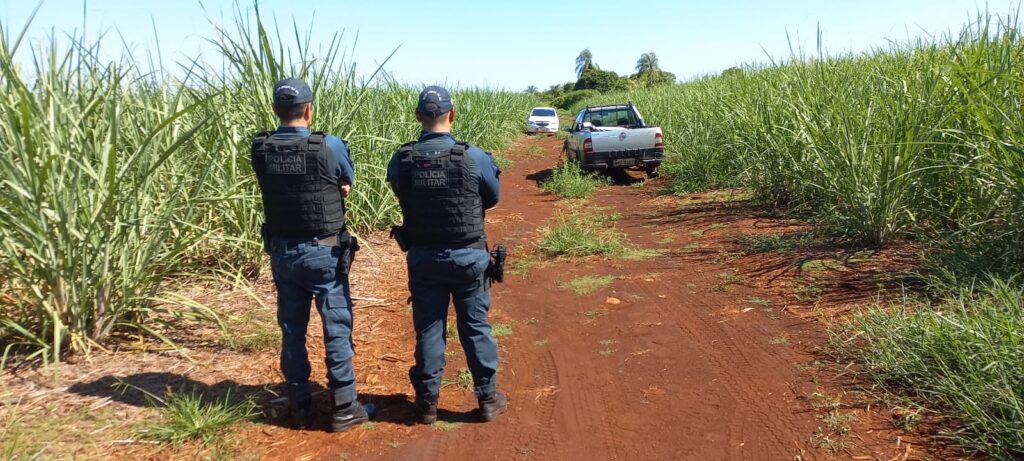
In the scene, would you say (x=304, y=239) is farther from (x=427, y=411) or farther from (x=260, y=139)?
(x=427, y=411)

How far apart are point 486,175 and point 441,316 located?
0.74 m

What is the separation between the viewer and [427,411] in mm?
3203

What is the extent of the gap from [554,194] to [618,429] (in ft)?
26.1

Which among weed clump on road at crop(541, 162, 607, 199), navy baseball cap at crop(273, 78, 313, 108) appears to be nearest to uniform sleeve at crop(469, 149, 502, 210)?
navy baseball cap at crop(273, 78, 313, 108)

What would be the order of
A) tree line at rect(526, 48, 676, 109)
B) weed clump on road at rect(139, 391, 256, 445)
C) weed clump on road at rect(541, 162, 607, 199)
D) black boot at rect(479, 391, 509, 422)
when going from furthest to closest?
tree line at rect(526, 48, 676, 109)
weed clump on road at rect(541, 162, 607, 199)
black boot at rect(479, 391, 509, 422)
weed clump on road at rect(139, 391, 256, 445)

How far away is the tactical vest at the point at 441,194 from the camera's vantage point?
3014mm

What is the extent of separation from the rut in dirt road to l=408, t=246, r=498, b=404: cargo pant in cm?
27

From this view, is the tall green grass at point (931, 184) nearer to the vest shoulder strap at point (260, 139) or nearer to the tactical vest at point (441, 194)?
the tactical vest at point (441, 194)

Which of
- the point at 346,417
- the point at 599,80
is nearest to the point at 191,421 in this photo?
the point at 346,417

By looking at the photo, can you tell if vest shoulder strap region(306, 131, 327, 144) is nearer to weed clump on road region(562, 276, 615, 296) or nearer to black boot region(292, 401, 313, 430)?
black boot region(292, 401, 313, 430)

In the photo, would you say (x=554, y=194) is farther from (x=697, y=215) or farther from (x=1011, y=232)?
(x=1011, y=232)

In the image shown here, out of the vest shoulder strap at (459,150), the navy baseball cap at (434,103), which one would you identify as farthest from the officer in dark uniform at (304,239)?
the vest shoulder strap at (459,150)

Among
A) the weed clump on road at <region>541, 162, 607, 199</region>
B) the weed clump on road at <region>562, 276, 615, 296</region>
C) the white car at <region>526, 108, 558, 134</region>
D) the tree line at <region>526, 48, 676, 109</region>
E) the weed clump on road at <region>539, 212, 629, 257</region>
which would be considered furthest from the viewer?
the tree line at <region>526, 48, 676, 109</region>

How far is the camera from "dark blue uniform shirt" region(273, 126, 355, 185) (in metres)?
3.07
